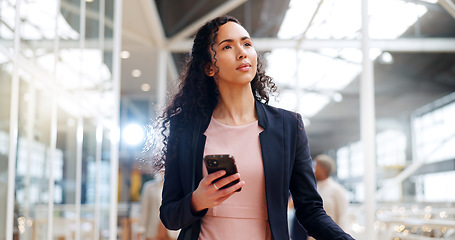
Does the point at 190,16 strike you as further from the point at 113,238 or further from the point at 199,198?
the point at 199,198

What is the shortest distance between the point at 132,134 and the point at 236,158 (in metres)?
16.4

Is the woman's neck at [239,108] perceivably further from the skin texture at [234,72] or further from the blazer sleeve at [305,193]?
the blazer sleeve at [305,193]

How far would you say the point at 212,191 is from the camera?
131 centimetres

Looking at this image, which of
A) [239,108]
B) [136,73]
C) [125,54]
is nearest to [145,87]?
[136,73]

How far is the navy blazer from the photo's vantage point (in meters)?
1.41

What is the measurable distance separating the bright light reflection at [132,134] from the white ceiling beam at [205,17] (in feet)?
23.2

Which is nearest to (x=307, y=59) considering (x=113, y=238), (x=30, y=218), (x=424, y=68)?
(x=424, y=68)

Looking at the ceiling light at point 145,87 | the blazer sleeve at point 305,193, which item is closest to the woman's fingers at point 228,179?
the blazer sleeve at point 305,193

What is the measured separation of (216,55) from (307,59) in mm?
11567

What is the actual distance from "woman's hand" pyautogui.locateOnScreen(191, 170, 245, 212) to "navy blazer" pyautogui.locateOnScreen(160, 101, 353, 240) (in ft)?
0.12

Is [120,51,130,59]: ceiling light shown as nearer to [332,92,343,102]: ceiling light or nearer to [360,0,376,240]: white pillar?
[360,0,376,240]: white pillar

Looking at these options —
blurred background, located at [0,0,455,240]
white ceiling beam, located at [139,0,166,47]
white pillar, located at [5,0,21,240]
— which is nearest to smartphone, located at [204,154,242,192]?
blurred background, located at [0,0,455,240]

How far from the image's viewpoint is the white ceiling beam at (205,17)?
28.4ft

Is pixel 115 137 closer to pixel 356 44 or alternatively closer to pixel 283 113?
pixel 283 113
